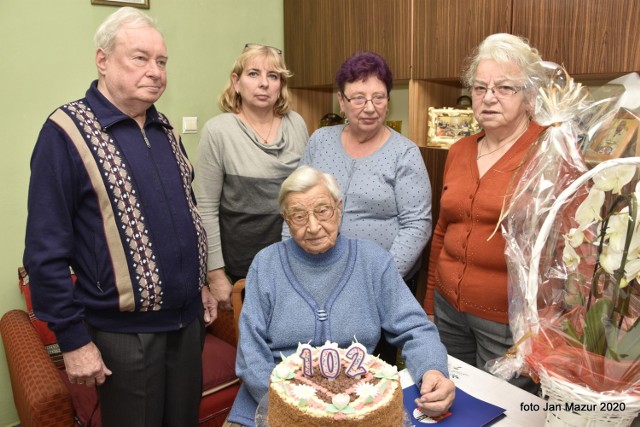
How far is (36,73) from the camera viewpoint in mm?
2650

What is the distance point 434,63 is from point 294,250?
1.37m

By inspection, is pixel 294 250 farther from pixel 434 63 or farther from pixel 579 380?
pixel 434 63

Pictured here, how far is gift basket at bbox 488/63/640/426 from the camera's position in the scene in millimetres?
829

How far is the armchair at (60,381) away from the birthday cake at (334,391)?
2.39 ft

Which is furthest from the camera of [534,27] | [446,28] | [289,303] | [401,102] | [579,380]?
[401,102]

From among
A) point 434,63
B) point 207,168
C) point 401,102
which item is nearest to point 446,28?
point 434,63

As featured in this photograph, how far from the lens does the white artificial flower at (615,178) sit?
0.84 m

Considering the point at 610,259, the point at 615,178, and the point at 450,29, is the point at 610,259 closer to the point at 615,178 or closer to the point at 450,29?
the point at 615,178

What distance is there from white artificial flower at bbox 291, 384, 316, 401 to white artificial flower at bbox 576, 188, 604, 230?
61 cm

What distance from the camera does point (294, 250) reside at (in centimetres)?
158

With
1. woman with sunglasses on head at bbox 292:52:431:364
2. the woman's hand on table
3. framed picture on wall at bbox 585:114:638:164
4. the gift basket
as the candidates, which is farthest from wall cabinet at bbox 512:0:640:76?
the woman's hand on table

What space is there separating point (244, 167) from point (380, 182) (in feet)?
2.01

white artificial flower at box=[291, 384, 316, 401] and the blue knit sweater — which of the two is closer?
white artificial flower at box=[291, 384, 316, 401]

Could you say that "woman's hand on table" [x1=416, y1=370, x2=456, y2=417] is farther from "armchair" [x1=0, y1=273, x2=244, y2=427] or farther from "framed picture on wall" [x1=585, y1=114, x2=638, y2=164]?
"armchair" [x1=0, y1=273, x2=244, y2=427]
